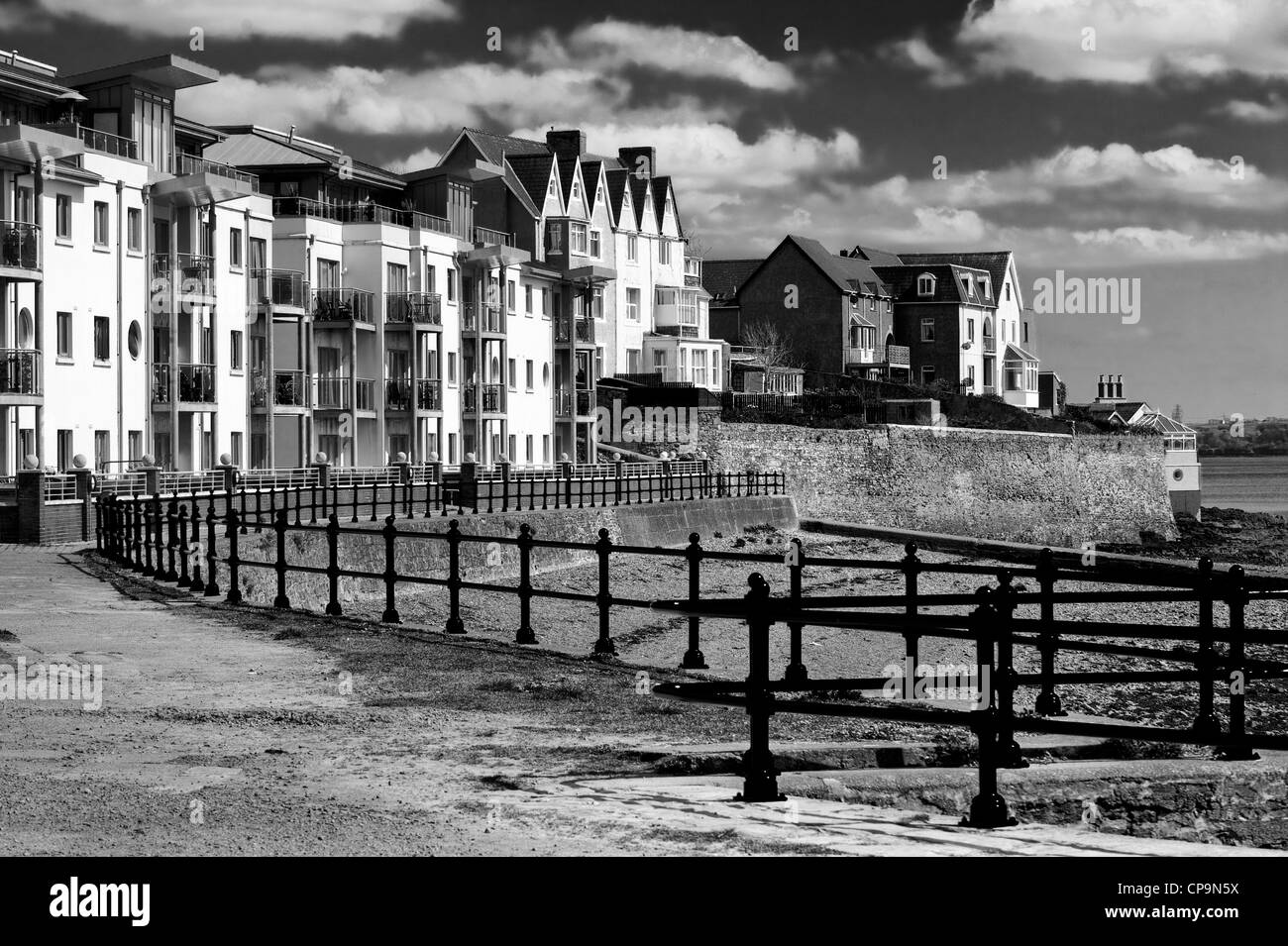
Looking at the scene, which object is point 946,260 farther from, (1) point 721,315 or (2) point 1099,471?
(2) point 1099,471

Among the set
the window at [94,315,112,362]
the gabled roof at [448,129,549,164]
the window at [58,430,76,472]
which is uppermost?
the gabled roof at [448,129,549,164]

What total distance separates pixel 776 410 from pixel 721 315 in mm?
19039

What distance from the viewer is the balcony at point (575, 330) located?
233ft

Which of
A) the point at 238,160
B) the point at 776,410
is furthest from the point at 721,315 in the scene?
the point at 238,160

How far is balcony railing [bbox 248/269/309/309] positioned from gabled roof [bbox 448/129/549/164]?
22432 mm

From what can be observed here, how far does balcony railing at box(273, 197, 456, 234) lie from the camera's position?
55562mm

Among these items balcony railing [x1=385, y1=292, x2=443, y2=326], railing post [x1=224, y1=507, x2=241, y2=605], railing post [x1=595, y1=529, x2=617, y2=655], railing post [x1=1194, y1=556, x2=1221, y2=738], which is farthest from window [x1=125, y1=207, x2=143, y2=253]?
railing post [x1=1194, y1=556, x2=1221, y2=738]

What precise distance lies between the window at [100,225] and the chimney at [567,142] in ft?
123

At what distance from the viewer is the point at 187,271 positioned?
47562mm

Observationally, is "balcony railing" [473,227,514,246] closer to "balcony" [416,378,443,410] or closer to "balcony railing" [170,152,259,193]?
"balcony" [416,378,443,410]

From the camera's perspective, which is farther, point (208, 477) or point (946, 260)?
point (946, 260)

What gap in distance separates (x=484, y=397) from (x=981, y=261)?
5834 cm
